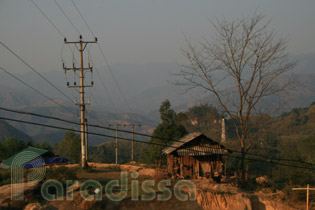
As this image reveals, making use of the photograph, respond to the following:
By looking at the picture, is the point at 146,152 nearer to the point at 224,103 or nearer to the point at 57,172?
the point at 224,103

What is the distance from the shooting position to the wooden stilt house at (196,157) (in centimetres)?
2541

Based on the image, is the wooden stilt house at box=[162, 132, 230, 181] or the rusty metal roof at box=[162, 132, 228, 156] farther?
the wooden stilt house at box=[162, 132, 230, 181]

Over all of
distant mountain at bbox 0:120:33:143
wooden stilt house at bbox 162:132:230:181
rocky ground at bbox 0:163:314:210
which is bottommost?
rocky ground at bbox 0:163:314:210

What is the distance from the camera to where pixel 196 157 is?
86.1ft

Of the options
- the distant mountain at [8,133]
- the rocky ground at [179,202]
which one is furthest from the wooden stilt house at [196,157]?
the distant mountain at [8,133]

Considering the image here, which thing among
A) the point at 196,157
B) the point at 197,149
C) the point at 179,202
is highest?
the point at 197,149

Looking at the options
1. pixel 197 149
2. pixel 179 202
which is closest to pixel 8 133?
pixel 197 149

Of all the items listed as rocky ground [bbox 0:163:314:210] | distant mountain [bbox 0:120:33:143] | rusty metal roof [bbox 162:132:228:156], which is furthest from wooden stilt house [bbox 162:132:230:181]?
distant mountain [bbox 0:120:33:143]

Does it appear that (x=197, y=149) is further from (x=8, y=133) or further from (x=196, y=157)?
(x=8, y=133)

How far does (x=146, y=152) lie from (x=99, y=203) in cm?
2930

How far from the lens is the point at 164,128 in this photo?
43656 mm

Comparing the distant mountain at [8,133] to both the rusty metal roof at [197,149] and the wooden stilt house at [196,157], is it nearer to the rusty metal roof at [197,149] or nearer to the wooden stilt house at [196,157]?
the wooden stilt house at [196,157]

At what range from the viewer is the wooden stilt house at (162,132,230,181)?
25.4m

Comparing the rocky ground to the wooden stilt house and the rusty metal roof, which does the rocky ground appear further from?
the wooden stilt house
